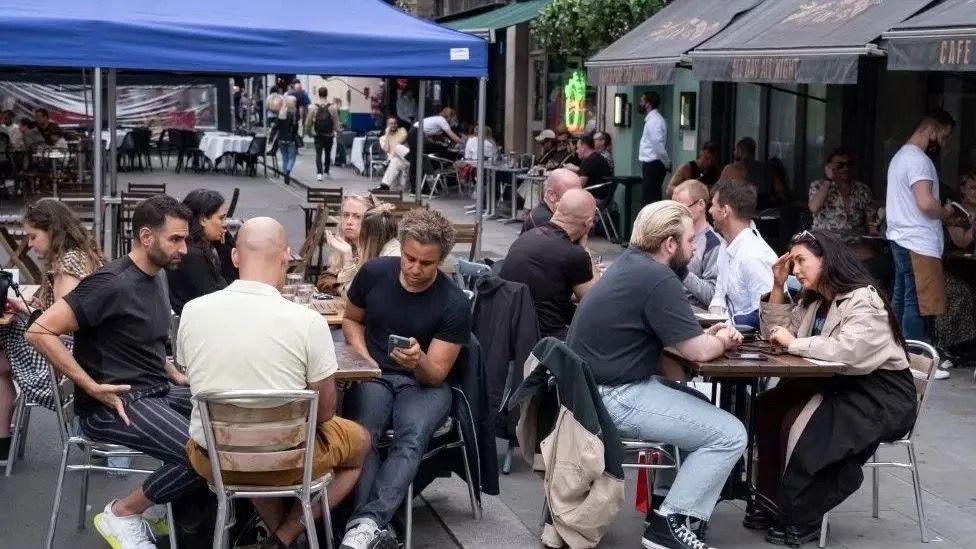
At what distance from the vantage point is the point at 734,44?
37.7 feet

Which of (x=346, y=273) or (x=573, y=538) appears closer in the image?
(x=573, y=538)

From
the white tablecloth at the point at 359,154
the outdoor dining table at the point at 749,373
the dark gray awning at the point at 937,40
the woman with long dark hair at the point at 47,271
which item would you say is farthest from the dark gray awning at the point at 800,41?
the white tablecloth at the point at 359,154

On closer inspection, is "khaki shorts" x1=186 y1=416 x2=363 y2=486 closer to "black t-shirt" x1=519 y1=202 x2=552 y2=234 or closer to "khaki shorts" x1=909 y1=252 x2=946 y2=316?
→ "black t-shirt" x1=519 y1=202 x2=552 y2=234

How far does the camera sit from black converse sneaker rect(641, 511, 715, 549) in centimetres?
557

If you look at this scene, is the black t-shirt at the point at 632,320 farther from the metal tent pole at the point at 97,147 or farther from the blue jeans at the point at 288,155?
the blue jeans at the point at 288,155

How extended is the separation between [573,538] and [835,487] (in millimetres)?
1113

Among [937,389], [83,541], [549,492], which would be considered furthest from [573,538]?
[937,389]

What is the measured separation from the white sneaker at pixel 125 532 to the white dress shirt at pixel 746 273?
3051mm

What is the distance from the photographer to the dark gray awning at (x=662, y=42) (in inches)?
500

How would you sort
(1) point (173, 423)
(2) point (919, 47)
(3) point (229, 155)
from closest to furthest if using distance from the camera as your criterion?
(1) point (173, 423), (2) point (919, 47), (3) point (229, 155)

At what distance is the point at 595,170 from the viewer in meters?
16.6

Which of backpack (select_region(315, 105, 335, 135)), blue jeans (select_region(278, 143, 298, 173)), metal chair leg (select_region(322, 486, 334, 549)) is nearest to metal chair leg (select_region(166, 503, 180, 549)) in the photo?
metal chair leg (select_region(322, 486, 334, 549))

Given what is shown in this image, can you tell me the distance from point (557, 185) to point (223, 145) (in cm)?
1990

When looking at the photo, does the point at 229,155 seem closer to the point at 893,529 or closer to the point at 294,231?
the point at 294,231
